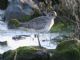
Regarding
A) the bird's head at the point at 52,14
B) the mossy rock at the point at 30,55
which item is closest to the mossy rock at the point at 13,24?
the bird's head at the point at 52,14

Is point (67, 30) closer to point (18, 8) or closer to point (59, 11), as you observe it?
point (59, 11)

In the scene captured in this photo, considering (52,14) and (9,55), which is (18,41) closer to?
(9,55)

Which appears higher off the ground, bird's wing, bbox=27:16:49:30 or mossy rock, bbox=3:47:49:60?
mossy rock, bbox=3:47:49:60

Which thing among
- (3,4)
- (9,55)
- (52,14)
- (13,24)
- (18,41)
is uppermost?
(9,55)

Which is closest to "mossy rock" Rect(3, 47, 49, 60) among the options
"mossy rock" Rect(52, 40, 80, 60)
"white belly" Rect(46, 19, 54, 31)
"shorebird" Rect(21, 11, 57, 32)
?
"mossy rock" Rect(52, 40, 80, 60)

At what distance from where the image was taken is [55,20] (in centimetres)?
1747

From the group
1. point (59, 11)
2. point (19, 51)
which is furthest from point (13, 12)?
point (19, 51)

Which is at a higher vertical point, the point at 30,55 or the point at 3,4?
the point at 30,55

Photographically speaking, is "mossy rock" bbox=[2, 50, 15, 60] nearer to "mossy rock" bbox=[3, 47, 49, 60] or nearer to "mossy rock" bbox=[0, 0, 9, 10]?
"mossy rock" bbox=[3, 47, 49, 60]

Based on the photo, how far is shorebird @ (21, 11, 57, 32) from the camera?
16109 mm

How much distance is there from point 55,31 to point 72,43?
5.77 m

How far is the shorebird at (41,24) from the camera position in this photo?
16.1 m

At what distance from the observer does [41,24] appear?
16.2 metres

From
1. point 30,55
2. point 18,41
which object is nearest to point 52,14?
point 18,41
